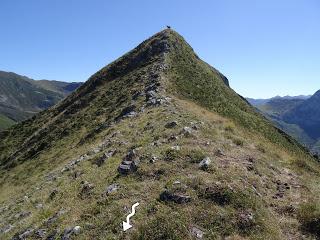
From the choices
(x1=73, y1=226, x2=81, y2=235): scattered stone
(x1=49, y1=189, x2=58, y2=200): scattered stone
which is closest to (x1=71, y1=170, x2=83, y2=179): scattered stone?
(x1=49, y1=189, x2=58, y2=200): scattered stone

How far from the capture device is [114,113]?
4447 cm

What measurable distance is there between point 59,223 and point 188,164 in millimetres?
7106

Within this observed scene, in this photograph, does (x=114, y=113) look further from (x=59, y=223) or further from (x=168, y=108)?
(x=59, y=223)

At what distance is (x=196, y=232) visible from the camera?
14461mm

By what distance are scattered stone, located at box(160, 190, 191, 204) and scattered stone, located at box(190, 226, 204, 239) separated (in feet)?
6.24

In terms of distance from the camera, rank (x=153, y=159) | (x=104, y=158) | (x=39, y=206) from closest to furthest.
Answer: (x=153, y=159)
(x=39, y=206)
(x=104, y=158)

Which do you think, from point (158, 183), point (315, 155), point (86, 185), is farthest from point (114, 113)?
point (315, 155)

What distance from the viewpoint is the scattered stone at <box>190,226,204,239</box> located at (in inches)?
560

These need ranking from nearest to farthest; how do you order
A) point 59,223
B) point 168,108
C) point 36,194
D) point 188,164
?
point 59,223 < point 188,164 < point 36,194 < point 168,108

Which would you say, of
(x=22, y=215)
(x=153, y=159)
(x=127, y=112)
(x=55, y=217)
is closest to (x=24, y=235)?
(x=55, y=217)

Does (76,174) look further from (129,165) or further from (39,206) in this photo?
(129,165)

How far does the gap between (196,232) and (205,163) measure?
5.77 metres

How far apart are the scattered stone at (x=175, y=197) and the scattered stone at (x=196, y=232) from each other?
6.24 feet

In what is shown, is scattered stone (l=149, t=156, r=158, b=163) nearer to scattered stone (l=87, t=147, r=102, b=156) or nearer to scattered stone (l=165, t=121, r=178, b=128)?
scattered stone (l=165, t=121, r=178, b=128)
